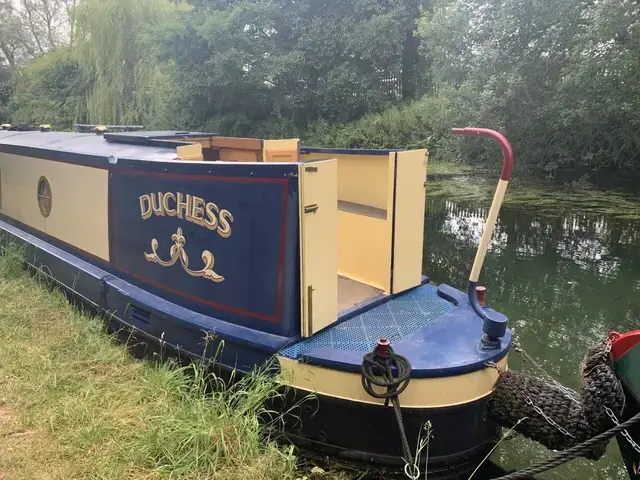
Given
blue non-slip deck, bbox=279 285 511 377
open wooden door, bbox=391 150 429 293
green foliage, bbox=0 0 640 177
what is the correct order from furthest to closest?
green foliage, bbox=0 0 640 177
open wooden door, bbox=391 150 429 293
blue non-slip deck, bbox=279 285 511 377

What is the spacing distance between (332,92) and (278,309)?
590 inches

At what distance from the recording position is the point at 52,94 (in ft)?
79.1

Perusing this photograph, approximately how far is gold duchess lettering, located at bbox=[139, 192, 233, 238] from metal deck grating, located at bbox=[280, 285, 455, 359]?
847 millimetres

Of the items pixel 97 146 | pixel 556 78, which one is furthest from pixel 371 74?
pixel 97 146

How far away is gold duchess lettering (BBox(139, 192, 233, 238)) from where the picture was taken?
125 inches

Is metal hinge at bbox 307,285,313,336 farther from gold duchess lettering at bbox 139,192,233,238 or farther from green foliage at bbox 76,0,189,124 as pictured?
green foliage at bbox 76,0,189,124

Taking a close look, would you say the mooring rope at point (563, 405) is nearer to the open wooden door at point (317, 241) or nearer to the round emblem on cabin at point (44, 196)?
the open wooden door at point (317, 241)

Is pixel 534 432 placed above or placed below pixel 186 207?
below

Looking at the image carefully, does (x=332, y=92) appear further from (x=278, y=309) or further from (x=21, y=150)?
(x=278, y=309)

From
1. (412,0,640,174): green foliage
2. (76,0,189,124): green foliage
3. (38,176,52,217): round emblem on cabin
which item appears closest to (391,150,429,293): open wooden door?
(38,176,52,217): round emblem on cabin

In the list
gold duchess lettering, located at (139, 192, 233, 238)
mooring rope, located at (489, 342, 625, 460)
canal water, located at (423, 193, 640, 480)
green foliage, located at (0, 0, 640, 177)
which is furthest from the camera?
green foliage, located at (0, 0, 640, 177)

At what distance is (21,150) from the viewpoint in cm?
562

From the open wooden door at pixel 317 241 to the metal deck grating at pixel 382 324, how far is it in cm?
10

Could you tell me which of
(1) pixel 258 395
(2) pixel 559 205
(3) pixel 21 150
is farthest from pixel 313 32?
(1) pixel 258 395
